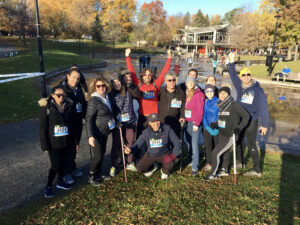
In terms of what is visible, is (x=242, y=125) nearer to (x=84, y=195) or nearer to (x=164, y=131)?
(x=164, y=131)

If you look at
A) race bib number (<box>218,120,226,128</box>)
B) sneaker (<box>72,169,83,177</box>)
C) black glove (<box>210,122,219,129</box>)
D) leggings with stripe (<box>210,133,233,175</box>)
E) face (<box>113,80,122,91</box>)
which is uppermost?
face (<box>113,80,122,91</box>)

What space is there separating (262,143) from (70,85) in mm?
6083

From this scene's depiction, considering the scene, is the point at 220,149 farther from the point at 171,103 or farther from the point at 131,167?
the point at 131,167

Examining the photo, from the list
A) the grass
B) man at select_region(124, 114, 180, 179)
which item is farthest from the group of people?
the grass

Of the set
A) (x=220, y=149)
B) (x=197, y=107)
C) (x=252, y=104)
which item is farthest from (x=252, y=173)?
(x=197, y=107)

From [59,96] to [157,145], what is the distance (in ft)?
7.28

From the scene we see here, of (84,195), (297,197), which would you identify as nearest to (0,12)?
(84,195)

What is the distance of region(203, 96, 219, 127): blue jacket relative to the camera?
4.80 metres

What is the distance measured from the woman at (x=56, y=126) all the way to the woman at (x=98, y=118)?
387 millimetres

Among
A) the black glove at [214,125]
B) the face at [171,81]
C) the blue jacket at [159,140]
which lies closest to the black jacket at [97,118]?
the blue jacket at [159,140]

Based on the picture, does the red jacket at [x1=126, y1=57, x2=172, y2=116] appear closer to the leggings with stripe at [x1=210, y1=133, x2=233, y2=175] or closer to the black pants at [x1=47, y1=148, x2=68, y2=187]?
the leggings with stripe at [x1=210, y1=133, x2=233, y2=175]

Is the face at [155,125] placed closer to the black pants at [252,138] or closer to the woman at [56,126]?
A: the woman at [56,126]

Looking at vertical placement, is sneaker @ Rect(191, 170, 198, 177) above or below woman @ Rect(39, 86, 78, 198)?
below

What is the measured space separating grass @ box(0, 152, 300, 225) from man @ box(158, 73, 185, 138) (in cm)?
134
